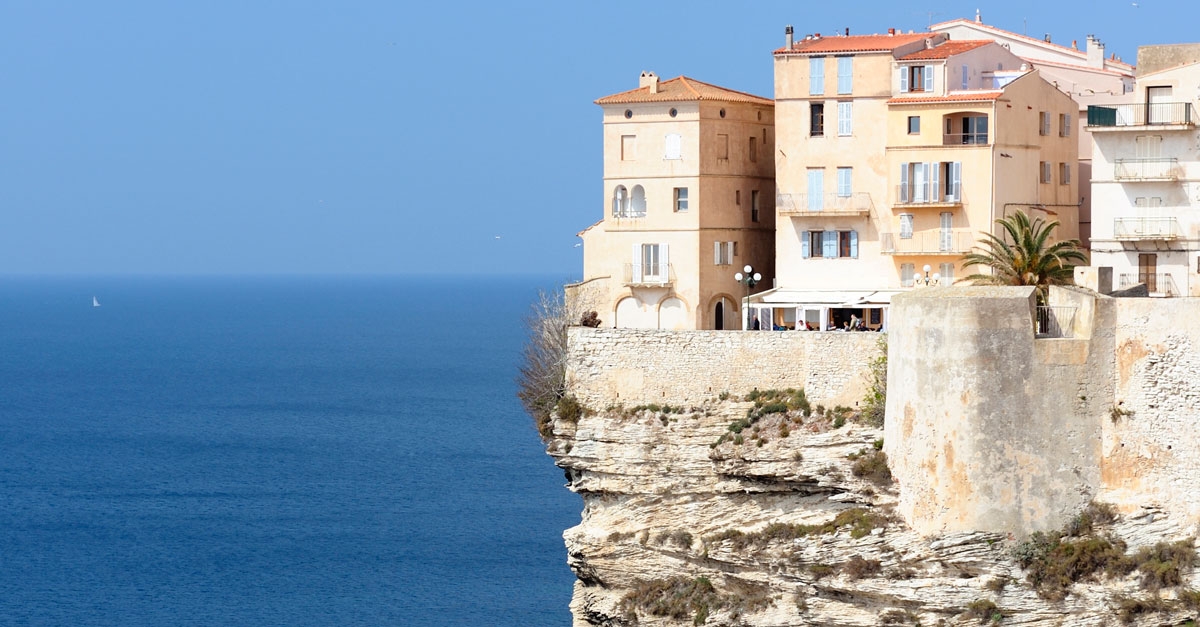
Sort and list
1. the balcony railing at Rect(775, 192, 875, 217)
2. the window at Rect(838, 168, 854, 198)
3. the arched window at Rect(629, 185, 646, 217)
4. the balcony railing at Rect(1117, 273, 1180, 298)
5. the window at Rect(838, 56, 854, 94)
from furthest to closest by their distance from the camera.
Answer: the arched window at Rect(629, 185, 646, 217) < the window at Rect(838, 56, 854, 94) < the window at Rect(838, 168, 854, 198) < the balcony railing at Rect(775, 192, 875, 217) < the balcony railing at Rect(1117, 273, 1180, 298)

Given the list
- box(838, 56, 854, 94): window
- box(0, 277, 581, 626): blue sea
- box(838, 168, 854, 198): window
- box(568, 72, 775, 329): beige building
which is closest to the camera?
box(838, 168, 854, 198): window

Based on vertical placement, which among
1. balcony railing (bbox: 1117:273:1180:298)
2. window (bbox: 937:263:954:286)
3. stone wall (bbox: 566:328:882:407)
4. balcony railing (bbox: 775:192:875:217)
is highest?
balcony railing (bbox: 775:192:875:217)

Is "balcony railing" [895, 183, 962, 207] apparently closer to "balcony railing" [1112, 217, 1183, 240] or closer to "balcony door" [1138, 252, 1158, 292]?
"balcony railing" [1112, 217, 1183, 240]

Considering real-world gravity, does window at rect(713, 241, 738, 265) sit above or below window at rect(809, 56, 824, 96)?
below

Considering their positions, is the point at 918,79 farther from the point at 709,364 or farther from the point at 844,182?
the point at 709,364

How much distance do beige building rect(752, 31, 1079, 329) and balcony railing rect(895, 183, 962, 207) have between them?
0.11 feet

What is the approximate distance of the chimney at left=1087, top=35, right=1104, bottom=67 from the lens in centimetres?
6109

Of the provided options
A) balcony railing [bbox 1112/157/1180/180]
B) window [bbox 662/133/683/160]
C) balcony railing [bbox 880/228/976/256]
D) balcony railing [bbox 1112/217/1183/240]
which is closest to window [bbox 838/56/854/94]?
balcony railing [bbox 880/228/976/256]

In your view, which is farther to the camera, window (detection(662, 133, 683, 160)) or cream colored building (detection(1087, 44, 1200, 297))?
window (detection(662, 133, 683, 160))

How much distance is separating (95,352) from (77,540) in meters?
84.1

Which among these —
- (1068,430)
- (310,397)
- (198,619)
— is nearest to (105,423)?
(310,397)

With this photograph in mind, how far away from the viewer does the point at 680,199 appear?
166 feet

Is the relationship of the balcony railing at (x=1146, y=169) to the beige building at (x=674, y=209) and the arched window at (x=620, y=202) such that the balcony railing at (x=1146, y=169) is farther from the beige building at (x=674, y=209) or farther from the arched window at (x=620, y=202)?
the arched window at (x=620, y=202)

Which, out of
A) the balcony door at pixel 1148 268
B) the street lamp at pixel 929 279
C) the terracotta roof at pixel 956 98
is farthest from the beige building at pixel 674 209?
the balcony door at pixel 1148 268
